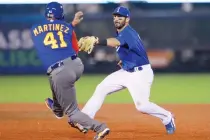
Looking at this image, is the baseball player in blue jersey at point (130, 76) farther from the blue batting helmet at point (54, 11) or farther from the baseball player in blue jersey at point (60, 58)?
the blue batting helmet at point (54, 11)

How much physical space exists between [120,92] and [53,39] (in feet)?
25.5

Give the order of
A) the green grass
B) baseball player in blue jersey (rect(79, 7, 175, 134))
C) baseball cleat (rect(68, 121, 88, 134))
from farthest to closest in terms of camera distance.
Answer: the green grass → baseball player in blue jersey (rect(79, 7, 175, 134)) → baseball cleat (rect(68, 121, 88, 134))

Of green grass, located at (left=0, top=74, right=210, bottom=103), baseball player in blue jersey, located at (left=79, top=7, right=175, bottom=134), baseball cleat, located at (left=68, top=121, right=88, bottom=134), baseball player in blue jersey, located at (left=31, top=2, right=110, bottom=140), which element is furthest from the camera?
green grass, located at (left=0, top=74, right=210, bottom=103)

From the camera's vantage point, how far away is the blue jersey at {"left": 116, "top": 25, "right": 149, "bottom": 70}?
25.9ft

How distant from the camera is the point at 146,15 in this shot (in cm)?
1844

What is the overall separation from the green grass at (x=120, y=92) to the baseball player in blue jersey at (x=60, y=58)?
5.37 meters

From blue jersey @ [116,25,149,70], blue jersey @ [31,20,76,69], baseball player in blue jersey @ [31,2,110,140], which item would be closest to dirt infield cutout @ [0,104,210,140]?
baseball player in blue jersey @ [31,2,110,140]

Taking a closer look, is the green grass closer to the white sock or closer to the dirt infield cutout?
the dirt infield cutout

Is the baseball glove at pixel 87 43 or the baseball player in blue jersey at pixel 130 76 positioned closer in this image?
the baseball glove at pixel 87 43

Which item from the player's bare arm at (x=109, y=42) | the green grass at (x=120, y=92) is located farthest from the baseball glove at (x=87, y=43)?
the green grass at (x=120, y=92)

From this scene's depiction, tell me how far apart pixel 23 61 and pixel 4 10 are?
1835 millimetres

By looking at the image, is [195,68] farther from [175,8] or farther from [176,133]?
[176,133]

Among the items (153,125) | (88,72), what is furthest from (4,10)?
(153,125)

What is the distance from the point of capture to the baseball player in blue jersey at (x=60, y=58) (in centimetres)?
714
